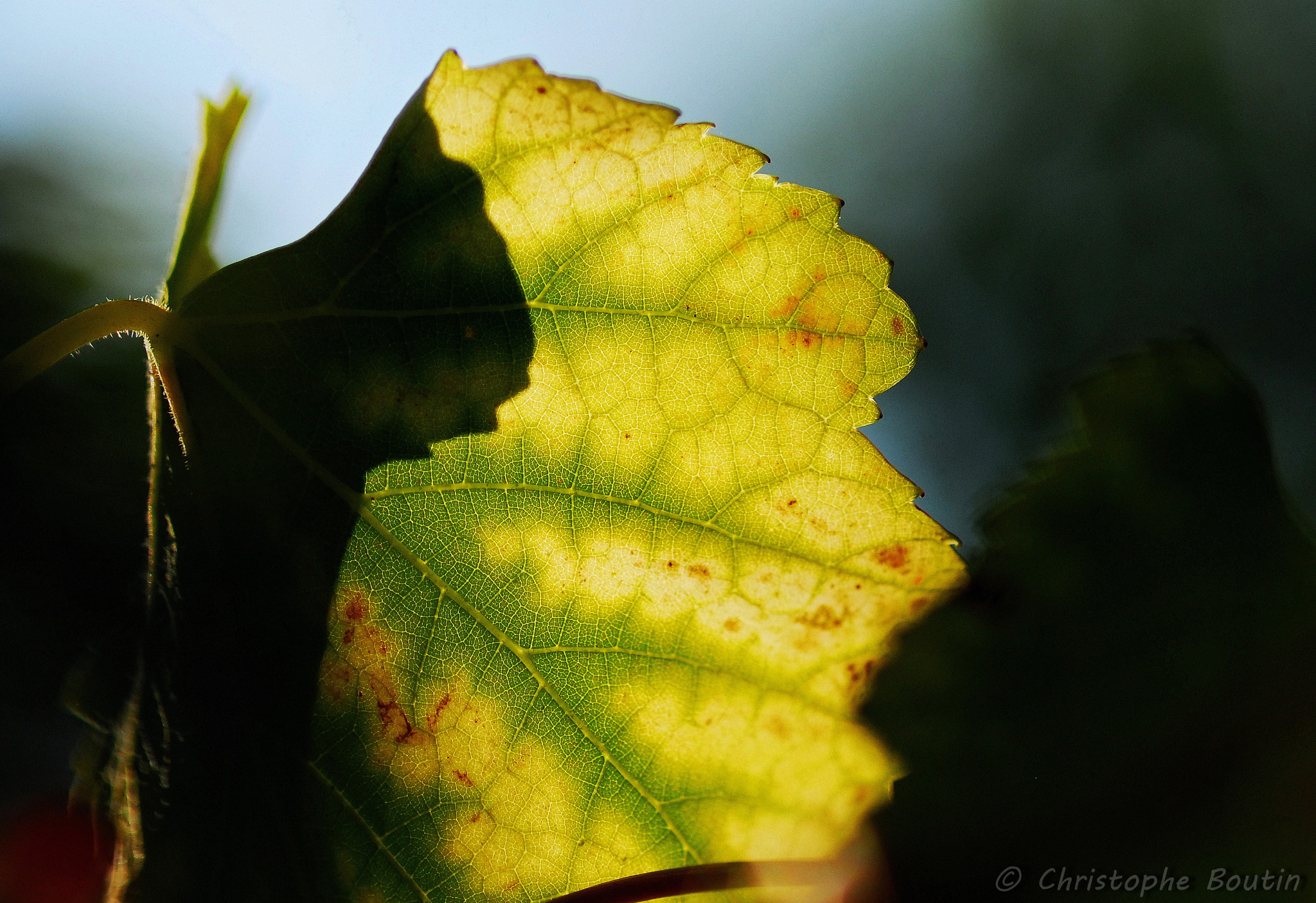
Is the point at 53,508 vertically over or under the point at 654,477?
under

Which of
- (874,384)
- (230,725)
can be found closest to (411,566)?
(230,725)

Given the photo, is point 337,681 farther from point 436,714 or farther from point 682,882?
point 682,882

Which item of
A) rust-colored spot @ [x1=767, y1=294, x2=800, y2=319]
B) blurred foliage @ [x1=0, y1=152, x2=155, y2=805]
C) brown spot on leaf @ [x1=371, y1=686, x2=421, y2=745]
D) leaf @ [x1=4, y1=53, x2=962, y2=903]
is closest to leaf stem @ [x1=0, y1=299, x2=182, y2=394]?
leaf @ [x1=4, y1=53, x2=962, y2=903]

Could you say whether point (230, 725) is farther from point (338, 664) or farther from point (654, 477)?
point (654, 477)

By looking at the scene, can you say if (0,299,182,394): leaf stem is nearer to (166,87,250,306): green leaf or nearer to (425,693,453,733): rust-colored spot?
(166,87,250,306): green leaf

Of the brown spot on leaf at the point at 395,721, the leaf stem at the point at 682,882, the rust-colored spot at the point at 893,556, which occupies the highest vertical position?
the rust-colored spot at the point at 893,556

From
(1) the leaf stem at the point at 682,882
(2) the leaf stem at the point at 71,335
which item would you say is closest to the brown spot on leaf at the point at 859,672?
(1) the leaf stem at the point at 682,882

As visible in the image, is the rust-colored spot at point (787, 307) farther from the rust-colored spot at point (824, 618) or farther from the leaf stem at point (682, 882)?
the leaf stem at point (682, 882)

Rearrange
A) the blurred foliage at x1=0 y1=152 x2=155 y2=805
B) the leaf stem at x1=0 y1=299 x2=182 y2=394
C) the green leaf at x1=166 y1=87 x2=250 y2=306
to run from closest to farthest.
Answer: the leaf stem at x1=0 y1=299 x2=182 y2=394
the green leaf at x1=166 y1=87 x2=250 y2=306
the blurred foliage at x1=0 y1=152 x2=155 y2=805
